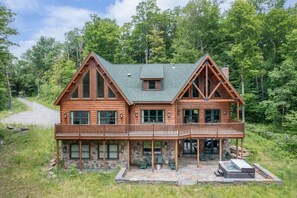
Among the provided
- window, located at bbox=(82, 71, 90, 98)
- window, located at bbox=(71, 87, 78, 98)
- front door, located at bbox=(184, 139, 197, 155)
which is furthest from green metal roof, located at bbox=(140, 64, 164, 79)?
front door, located at bbox=(184, 139, 197, 155)

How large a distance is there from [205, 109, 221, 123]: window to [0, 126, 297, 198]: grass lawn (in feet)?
13.5

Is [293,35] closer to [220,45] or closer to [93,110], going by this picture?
[220,45]

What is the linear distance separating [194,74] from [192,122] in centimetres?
424

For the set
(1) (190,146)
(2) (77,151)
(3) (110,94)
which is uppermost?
(3) (110,94)

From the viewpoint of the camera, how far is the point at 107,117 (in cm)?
1873

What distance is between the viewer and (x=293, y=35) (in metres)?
28.7

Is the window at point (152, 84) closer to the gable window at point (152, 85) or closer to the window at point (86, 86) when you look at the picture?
the gable window at point (152, 85)

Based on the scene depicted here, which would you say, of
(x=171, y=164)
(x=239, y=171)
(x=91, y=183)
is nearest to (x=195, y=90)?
(x=171, y=164)

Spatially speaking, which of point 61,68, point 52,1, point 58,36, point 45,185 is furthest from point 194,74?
point 58,36

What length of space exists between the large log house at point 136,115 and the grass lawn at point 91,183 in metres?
2.19

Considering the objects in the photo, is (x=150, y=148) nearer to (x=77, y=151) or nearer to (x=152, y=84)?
(x=152, y=84)

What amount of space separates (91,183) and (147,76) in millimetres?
9281

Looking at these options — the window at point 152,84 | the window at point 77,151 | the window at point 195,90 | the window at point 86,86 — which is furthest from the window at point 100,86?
the window at point 195,90

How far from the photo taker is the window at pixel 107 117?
18.7 meters
